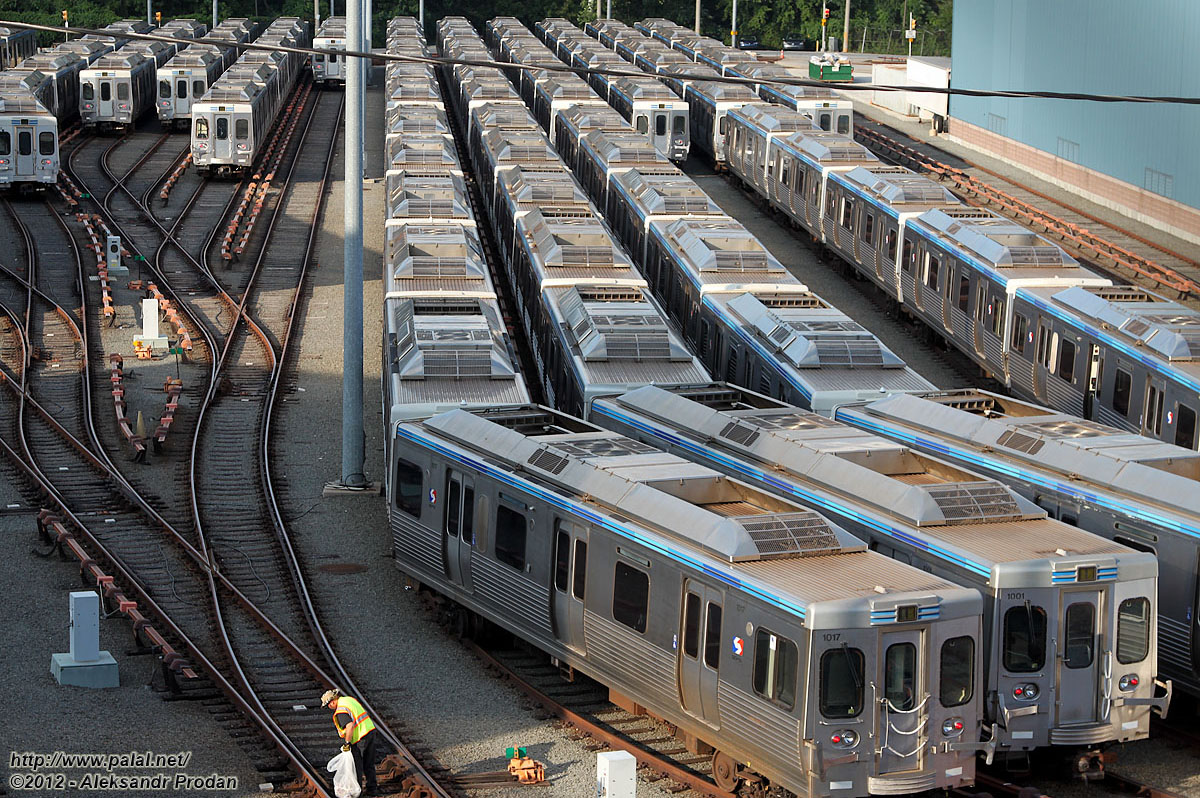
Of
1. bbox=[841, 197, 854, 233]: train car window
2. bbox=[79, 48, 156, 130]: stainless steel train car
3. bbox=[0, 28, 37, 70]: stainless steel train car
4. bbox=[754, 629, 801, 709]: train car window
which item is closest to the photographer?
bbox=[754, 629, 801, 709]: train car window

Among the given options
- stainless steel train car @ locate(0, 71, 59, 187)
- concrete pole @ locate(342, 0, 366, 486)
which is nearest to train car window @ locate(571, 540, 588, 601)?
concrete pole @ locate(342, 0, 366, 486)

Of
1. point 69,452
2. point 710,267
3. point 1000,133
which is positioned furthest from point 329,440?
point 1000,133

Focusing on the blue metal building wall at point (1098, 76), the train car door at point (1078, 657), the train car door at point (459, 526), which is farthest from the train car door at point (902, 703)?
the blue metal building wall at point (1098, 76)

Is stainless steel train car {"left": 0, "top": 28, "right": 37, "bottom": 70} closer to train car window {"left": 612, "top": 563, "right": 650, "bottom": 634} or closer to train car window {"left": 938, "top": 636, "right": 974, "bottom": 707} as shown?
train car window {"left": 612, "top": 563, "right": 650, "bottom": 634}

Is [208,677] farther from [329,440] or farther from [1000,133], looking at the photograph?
[1000,133]

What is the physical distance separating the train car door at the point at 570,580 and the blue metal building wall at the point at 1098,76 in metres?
31.9

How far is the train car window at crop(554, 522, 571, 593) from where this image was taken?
17.2 metres

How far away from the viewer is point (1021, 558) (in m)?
15.4

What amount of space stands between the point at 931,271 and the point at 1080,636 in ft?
62.0

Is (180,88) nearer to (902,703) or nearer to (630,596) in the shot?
(630,596)

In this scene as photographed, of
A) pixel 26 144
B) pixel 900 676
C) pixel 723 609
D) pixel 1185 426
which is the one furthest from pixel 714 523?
pixel 26 144

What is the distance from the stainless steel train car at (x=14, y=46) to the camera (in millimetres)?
79588

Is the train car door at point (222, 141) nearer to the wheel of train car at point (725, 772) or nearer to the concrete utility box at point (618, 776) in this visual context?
the wheel of train car at point (725, 772)

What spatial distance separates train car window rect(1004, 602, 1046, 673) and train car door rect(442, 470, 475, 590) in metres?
6.28
